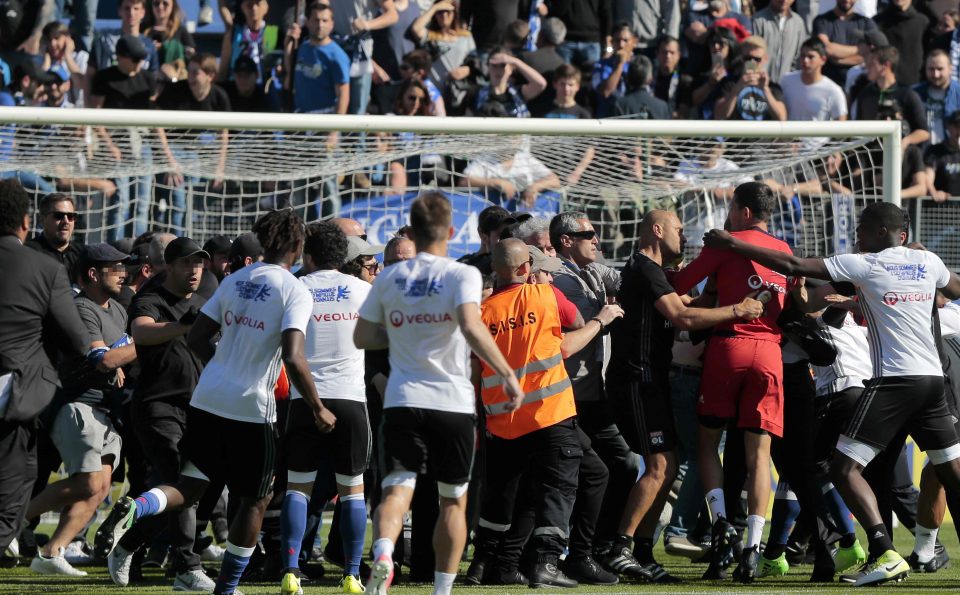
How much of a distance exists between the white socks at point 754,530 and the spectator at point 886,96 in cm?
820

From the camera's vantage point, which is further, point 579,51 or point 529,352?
point 579,51

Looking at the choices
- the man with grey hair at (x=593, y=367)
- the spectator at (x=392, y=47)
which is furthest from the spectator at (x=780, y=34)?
A: the man with grey hair at (x=593, y=367)

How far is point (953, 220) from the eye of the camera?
45.5 feet

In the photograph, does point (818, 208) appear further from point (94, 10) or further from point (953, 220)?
point (94, 10)

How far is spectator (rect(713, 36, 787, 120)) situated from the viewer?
15.4m

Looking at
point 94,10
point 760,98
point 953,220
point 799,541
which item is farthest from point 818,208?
point 94,10

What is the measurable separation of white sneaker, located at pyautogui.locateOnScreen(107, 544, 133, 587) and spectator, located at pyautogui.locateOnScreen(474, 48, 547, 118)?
8.62m

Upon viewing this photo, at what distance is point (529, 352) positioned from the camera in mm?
7852

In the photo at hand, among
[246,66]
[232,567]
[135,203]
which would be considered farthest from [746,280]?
[246,66]

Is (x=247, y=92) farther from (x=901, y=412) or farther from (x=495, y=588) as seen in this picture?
(x=901, y=412)

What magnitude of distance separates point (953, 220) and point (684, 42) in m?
4.92

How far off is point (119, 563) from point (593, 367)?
3050 mm

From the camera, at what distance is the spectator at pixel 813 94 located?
1574cm

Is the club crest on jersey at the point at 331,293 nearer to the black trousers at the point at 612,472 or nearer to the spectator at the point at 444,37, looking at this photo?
the black trousers at the point at 612,472
